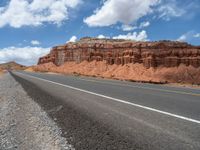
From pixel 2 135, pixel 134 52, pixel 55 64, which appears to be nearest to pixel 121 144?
pixel 2 135

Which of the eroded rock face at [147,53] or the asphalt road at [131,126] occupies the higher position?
the eroded rock face at [147,53]

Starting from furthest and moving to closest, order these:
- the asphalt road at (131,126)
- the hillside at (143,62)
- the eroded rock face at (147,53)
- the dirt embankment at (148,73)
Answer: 1. the eroded rock face at (147,53)
2. the hillside at (143,62)
3. the dirt embankment at (148,73)
4. the asphalt road at (131,126)

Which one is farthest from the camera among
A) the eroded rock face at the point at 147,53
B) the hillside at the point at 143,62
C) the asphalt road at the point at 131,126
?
the eroded rock face at the point at 147,53

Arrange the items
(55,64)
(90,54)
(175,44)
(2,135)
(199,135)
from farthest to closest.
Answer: (55,64)
(90,54)
(175,44)
(2,135)
(199,135)

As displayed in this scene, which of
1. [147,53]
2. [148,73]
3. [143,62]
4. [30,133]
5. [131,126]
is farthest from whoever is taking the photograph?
[147,53]

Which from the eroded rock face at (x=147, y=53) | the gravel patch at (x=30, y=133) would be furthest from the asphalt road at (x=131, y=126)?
the eroded rock face at (x=147, y=53)

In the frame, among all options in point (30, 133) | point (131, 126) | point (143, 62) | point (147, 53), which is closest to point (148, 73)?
point (143, 62)

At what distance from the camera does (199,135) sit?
19.0 feet

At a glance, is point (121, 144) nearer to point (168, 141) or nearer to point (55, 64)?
point (168, 141)

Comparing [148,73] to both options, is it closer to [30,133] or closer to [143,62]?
[143,62]

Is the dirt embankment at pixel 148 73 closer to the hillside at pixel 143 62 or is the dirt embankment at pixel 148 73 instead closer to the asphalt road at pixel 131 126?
the hillside at pixel 143 62

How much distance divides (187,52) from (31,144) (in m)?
60.4

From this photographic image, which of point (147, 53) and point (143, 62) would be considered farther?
point (147, 53)

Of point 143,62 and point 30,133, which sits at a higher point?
point 143,62
